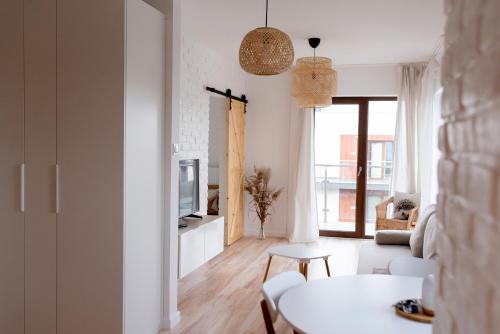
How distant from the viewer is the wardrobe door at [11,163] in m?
3.03

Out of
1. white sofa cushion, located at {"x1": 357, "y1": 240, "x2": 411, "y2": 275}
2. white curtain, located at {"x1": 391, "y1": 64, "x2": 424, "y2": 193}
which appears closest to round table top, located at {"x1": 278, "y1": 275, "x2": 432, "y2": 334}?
white sofa cushion, located at {"x1": 357, "y1": 240, "x2": 411, "y2": 275}

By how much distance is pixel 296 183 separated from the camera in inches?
281

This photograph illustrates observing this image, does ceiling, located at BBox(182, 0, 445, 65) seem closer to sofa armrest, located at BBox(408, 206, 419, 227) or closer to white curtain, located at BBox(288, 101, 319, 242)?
white curtain, located at BBox(288, 101, 319, 242)

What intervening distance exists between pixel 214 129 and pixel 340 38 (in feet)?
7.83

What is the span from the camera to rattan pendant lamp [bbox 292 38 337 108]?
499 centimetres

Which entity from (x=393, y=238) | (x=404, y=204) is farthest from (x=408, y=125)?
(x=393, y=238)

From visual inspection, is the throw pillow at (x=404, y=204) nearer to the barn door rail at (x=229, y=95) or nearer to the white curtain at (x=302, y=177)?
the white curtain at (x=302, y=177)

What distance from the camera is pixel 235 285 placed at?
4.73 meters

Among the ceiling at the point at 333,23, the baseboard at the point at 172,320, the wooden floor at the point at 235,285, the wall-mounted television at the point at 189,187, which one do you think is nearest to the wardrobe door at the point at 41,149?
the baseboard at the point at 172,320

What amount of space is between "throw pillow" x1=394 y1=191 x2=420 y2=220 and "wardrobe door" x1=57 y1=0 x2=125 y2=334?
14.5 feet

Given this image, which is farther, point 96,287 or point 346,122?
point 346,122

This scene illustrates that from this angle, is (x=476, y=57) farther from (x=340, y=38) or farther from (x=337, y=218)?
(x=337, y=218)

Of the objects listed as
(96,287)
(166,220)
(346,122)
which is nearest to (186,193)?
(166,220)

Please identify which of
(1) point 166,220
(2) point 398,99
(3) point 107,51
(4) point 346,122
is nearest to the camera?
(3) point 107,51
